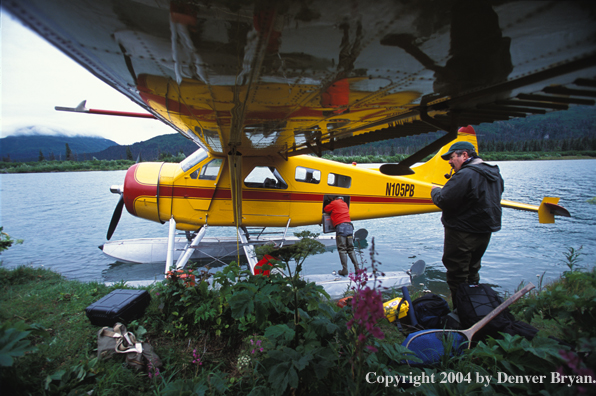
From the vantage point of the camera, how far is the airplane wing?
40.6 inches

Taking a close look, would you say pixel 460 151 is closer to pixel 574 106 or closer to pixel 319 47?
pixel 574 106

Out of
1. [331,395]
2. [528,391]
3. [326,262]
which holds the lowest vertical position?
[326,262]

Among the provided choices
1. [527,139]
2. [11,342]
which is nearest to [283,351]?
[11,342]

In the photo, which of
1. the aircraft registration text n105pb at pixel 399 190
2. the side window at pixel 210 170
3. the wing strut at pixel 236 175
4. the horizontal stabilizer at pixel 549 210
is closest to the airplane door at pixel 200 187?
the side window at pixel 210 170

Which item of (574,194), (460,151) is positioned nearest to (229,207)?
(460,151)

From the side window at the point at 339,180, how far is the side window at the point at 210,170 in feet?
8.45

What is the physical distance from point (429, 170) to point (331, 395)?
291 inches

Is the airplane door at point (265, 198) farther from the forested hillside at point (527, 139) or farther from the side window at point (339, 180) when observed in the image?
the forested hillside at point (527, 139)

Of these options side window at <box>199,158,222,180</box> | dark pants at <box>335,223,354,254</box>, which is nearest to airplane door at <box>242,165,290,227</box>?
side window at <box>199,158,222,180</box>

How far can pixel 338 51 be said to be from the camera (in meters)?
1.39

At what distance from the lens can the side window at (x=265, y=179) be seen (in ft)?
19.7

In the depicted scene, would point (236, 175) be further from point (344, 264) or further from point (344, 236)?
point (344, 264)

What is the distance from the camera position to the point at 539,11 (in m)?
0.99

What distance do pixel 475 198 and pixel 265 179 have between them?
4278mm
